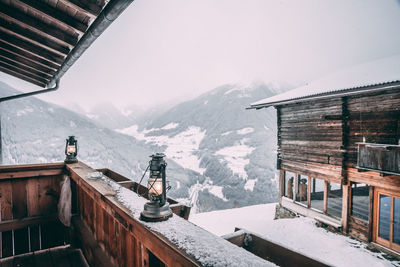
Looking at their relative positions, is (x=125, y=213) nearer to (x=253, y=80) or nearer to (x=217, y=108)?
(x=217, y=108)

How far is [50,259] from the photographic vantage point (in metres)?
2.97

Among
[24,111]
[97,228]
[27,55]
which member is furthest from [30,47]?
[24,111]

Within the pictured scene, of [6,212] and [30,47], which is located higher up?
[30,47]

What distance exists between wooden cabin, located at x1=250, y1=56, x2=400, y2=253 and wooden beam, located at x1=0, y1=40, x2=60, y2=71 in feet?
30.4

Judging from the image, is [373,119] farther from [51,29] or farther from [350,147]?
[51,29]

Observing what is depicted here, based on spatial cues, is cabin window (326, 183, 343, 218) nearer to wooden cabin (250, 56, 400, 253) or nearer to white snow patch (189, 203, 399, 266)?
wooden cabin (250, 56, 400, 253)

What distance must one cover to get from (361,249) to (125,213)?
1028cm

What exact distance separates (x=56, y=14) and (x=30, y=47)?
64.4 inches

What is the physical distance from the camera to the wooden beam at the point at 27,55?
3.83 m

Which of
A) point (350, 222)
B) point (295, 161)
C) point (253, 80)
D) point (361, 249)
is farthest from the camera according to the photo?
point (253, 80)

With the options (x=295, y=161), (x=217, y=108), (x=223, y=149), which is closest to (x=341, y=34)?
(x=217, y=108)

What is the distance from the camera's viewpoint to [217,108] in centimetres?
9494

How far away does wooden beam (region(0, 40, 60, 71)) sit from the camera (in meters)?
3.83

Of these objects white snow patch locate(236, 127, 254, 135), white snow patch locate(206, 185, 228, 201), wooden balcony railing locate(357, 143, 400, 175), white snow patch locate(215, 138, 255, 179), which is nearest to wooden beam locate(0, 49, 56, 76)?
wooden balcony railing locate(357, 143, 400, 175)
